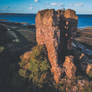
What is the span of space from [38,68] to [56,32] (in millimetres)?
9528

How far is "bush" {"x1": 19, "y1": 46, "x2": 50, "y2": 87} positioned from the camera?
1075 inches

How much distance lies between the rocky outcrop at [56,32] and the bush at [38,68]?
58.3 inches

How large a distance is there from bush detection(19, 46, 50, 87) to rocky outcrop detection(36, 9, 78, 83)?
148cm

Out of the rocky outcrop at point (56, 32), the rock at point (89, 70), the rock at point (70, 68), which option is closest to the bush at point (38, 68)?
the rocky outcrop at point (56, 32)

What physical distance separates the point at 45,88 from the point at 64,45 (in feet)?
39.2

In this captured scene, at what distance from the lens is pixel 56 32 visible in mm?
27812

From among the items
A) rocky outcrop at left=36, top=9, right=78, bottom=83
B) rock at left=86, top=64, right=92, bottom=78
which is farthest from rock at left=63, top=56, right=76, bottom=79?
rock at left=86, top=64, right=92, bottom=78

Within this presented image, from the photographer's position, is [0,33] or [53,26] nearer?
[53,26]

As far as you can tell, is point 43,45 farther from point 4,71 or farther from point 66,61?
point 4,71

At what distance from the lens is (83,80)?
87.2 ft

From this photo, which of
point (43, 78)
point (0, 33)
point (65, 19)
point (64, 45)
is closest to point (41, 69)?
point (43, 78)

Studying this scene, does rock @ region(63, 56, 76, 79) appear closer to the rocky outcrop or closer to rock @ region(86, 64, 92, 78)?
the rocky outcrop

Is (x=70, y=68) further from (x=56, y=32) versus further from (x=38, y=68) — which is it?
(x=56, y=32)

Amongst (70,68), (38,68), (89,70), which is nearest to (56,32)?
(70,68)
